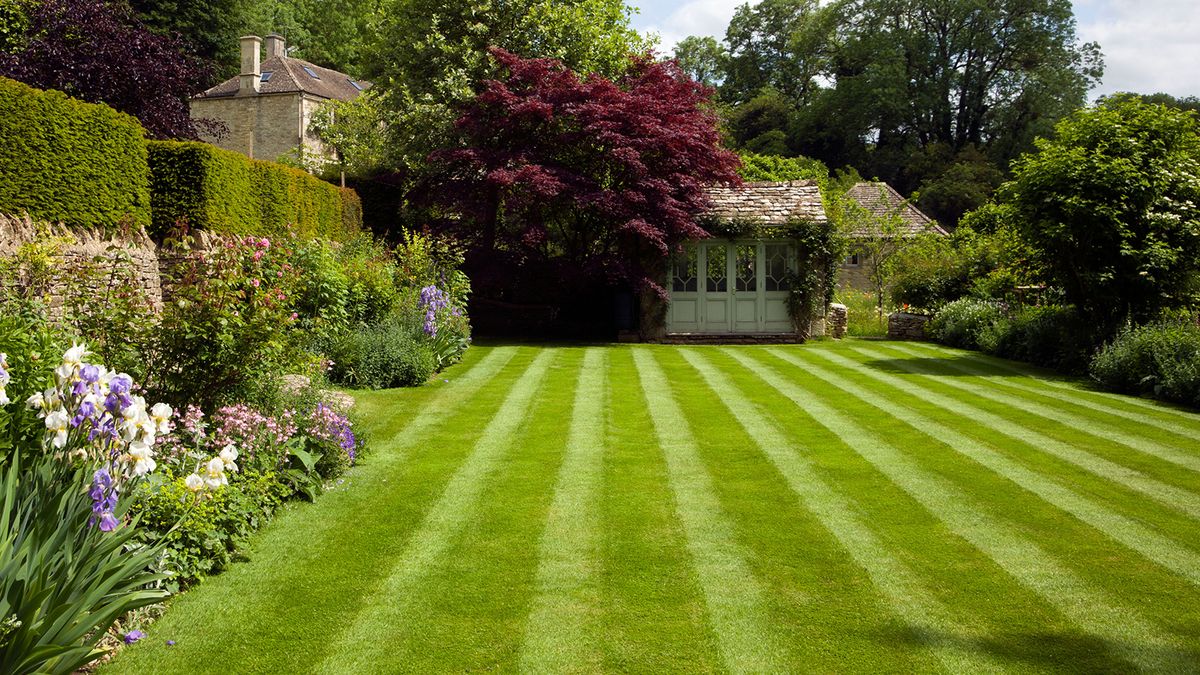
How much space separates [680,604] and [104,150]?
883 centimetres

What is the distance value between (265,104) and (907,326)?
2901 centimetres

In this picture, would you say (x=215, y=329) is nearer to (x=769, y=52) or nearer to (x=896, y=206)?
(x=896, y=206)

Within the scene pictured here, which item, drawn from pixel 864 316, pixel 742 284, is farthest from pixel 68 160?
pixel 864 316

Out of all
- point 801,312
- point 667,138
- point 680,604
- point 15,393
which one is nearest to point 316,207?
point 667,138

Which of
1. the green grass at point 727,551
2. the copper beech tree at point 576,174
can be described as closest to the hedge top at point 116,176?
the green grass at point 727,551

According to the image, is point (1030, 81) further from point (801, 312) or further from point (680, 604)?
point (680, 604)

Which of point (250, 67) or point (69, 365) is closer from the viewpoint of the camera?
point (69, 365)

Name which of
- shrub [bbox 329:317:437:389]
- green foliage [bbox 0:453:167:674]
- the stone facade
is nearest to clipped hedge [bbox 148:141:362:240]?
shrub [bbox 329:317:437:389]

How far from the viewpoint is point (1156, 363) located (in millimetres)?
10305

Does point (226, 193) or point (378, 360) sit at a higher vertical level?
point (226, 193)

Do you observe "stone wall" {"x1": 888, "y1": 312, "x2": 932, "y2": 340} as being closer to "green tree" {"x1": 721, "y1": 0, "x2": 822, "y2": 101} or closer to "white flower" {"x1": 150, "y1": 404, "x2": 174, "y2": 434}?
"white flower" {"x1": 150, "y1": 404, "x2": 174, "y2": 434}

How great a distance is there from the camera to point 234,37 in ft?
119

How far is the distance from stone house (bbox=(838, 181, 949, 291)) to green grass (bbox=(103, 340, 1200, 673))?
15171 mm

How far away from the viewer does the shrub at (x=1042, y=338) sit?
1239cm
